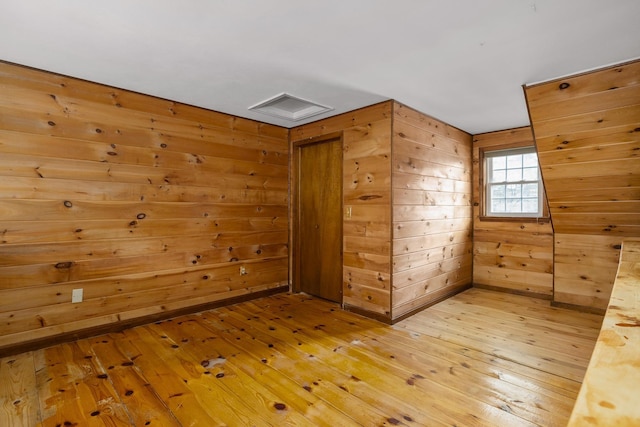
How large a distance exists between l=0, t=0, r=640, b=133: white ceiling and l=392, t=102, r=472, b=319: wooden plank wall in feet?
2.03

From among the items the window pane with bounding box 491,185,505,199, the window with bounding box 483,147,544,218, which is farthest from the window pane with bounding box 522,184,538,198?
the window pane with bounding box 491,185,505,199

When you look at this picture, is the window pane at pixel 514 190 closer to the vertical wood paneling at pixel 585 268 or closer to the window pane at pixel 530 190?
the window pane at pixel 530 190

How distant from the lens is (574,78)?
8.10 ft

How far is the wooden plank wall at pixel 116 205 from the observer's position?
8.07 ft

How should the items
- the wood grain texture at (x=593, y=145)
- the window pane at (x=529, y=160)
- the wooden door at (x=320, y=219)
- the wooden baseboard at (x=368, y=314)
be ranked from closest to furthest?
the wood grain texture at (x=593, y=145)
the wooden baseboard at (x=368, y=314)
the wooden door at (x=320, y=219)
the window pane at (x=529, y=160)

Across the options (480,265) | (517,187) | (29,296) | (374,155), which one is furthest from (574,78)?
(29,296)

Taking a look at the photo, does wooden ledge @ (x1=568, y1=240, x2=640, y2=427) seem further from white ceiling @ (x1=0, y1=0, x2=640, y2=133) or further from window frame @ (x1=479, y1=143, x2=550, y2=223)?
window frame @ (x1=479, y1=143, x2=550, y2=223)

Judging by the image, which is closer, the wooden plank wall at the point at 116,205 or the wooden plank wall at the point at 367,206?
the wooden plank wall at the point at 116,205

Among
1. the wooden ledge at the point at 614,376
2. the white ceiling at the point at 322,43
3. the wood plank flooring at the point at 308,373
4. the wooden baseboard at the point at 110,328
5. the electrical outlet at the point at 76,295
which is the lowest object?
the wood plank flooring at the point at 308,373

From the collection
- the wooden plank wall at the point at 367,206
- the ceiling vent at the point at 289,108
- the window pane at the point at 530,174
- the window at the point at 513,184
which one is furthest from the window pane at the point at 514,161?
the ceiling vent at the point at 289,108

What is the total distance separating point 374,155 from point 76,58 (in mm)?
2585

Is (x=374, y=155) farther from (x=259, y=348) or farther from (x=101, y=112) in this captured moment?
(x=101, y=112)

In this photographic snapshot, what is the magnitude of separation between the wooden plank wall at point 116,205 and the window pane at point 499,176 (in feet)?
10.5

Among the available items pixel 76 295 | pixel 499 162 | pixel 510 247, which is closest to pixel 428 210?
pixel 510 247
